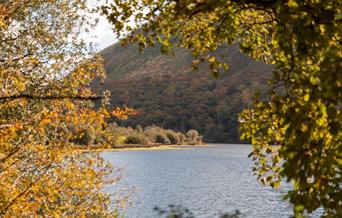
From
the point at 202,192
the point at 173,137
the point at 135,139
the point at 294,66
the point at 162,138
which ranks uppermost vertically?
the point at 294,66

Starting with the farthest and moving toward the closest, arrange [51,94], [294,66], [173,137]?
[173,137]
[51,94]
[294,66]

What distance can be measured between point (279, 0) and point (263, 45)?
5.05 metres

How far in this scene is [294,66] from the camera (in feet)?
23.6

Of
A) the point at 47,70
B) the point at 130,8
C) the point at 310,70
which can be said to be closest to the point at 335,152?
the point at 310,70

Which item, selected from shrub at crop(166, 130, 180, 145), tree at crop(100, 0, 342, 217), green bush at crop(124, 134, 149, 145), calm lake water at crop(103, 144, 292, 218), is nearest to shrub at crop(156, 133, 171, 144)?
shrub at crop(166, 130, 180, 145)

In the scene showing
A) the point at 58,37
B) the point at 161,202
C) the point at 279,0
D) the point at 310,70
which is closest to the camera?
the point at 279,0

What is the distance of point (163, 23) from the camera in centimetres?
895

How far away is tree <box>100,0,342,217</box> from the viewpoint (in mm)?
5902

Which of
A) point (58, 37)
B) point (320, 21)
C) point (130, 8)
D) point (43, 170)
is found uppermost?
→ point (58, 37)

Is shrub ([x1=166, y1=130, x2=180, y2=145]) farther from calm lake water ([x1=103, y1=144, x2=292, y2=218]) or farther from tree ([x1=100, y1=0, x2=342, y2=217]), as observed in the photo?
tree ([x1=100, y1=0, x2=342, y2=217])

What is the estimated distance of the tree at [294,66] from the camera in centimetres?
590

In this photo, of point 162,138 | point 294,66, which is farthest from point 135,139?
point 294,66

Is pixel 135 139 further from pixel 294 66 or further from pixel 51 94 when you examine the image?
pixel 294 66

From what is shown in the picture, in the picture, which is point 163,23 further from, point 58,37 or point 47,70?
point 58,37
